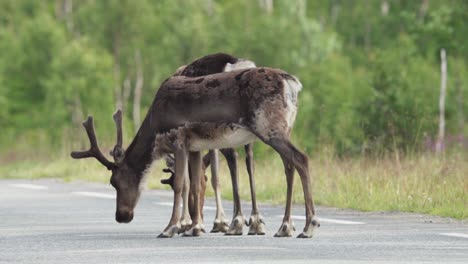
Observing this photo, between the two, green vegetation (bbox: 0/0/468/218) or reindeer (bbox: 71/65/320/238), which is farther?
green vegetation (bbox: 0/0/468/218)

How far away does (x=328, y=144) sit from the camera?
2503 centimetres

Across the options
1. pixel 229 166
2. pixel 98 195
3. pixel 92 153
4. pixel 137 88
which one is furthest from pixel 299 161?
pixel 137 88

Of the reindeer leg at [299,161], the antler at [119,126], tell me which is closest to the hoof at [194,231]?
the reindeer leg at [299,161]

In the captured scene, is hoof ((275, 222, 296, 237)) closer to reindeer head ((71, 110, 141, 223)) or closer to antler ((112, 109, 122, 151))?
reindeer head ((71, 110, 141, 223))

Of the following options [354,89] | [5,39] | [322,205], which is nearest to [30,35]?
[5,39]

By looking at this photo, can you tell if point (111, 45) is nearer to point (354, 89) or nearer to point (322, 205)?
point (354, 89)

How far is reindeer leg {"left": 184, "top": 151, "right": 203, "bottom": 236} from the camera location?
48.8 ft

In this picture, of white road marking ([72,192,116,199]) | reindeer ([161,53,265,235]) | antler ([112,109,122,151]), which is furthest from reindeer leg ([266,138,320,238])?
white road marking ([72,192,116,199])

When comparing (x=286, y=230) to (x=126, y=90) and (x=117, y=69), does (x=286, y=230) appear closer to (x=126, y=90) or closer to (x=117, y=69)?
(x=117, y=69)

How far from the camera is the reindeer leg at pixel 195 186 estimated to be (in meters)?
14.9

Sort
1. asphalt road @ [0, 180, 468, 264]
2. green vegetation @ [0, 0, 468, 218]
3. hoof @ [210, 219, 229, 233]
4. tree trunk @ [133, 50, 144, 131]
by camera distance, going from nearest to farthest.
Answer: asphalt road @ [0, 180, 468, 264]
hoof @ [210, 219, 229, 233]
green vegetation @ [0, 0, 468, 218]
tree trunk @ [133, 50, 144, 131]

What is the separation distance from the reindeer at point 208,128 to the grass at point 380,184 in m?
3.58

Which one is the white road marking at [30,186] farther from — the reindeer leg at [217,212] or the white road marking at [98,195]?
the reindeer leg at [217,212]

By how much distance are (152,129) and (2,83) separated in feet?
220
